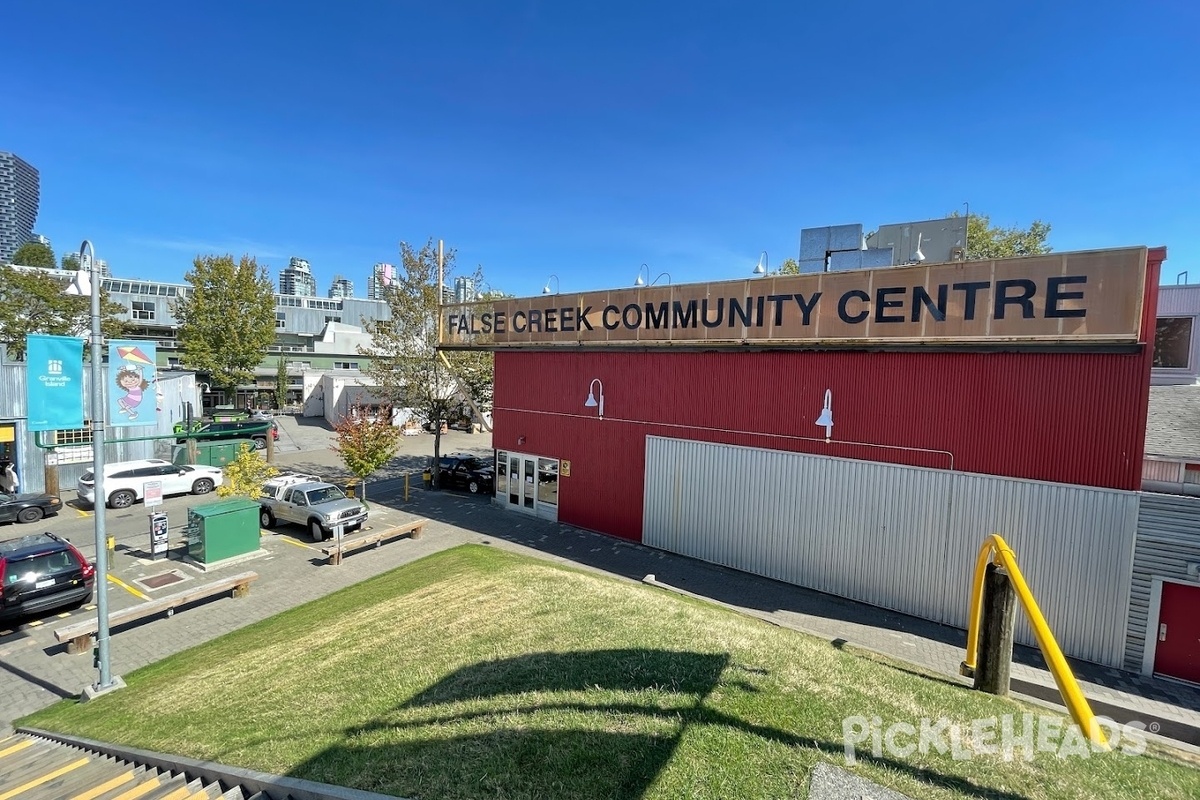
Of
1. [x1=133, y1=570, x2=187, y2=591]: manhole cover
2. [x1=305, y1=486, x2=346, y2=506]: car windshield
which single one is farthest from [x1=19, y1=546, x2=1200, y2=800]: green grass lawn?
[x1=305, y1=486, x2=346, y2=506]: car windshield

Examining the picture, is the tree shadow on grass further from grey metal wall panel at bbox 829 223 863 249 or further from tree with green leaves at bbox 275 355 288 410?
tree with green leaves at bbox 275 355 288 410

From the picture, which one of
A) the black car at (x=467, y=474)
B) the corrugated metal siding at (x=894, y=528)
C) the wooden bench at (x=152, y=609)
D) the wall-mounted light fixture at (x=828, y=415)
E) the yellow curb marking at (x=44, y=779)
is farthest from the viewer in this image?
the black car at (x=467, y=474)

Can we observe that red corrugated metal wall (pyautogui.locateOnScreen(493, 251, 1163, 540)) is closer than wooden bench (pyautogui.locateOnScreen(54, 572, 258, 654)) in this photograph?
Yes

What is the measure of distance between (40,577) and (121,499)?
37.0 feet

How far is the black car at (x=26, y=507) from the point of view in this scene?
731 inches

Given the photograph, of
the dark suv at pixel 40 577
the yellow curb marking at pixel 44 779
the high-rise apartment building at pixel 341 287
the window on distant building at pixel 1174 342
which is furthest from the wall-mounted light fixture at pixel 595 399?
the high-rise apartment building at pixel 341 287

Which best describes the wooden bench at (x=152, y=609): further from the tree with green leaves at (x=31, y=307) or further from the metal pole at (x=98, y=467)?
the tree with green leaves at (x=31, y=307)

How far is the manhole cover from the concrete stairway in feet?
22.9

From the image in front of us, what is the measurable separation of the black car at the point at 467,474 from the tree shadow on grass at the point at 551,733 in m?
17.5

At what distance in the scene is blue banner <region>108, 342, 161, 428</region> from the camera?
1025 cm

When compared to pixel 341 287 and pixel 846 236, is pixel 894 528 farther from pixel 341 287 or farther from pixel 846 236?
pixel 341 287

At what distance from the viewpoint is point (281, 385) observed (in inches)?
1998

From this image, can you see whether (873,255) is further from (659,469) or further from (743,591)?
(743,591)

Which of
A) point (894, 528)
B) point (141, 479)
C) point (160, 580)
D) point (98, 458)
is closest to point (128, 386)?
point (98, 458)
